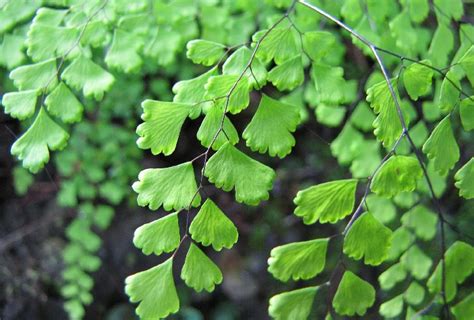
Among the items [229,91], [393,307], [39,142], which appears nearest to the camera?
[229,91]

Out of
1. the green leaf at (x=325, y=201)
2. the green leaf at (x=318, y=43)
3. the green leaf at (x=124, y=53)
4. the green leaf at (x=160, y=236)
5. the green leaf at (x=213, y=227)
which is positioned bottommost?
the green leaf at (x=160, y=236)

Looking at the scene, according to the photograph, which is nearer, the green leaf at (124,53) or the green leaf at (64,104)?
the green leaf at (64,104)

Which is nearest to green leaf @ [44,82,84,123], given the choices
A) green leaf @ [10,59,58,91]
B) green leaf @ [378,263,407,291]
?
green leaf @ [10,59,58,91]

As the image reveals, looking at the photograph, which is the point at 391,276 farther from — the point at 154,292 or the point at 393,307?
the point at 154,292

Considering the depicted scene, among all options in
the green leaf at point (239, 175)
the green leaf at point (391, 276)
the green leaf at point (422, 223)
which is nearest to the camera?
the green leaf at point (239, 175)

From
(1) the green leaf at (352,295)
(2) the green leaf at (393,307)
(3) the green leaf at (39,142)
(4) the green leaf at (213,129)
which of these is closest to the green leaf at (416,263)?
(2) the green leaf at (393,307)

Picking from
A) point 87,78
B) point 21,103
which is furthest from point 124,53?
point 21,103

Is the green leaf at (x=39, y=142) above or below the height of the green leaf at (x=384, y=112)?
below

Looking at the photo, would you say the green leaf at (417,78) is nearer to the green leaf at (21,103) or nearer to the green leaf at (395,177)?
the green leaf at (395,177)
